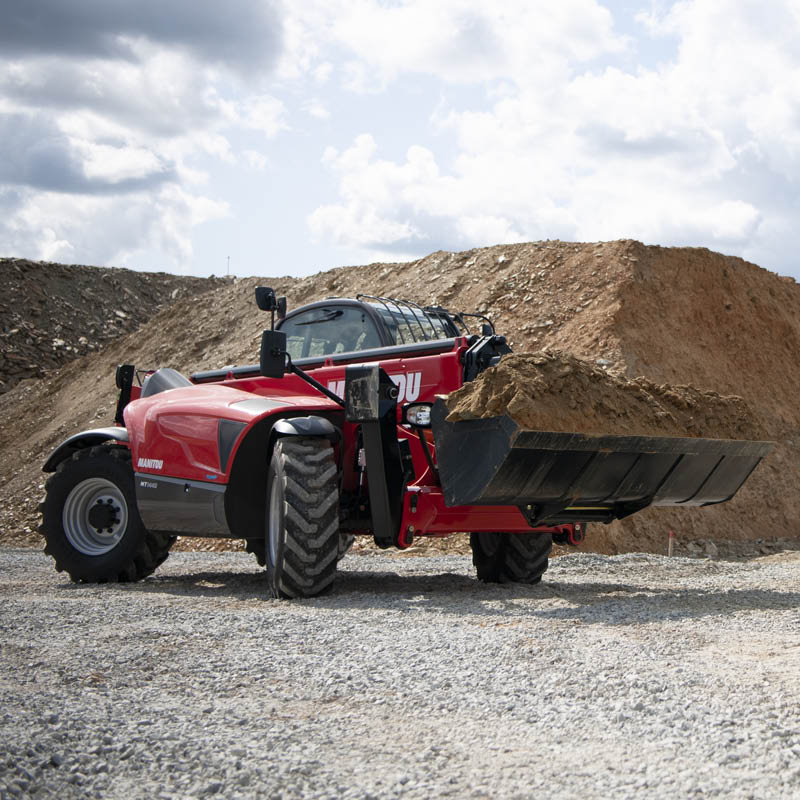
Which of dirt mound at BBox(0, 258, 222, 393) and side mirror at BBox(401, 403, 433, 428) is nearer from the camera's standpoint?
side mirror at BBox(401, 403, 433, 428)

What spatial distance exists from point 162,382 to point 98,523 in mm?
1442

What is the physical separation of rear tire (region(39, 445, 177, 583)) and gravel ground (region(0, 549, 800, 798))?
176 cm

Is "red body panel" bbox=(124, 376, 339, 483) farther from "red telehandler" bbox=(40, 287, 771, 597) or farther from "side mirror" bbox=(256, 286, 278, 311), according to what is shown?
"side mirror" bbox=(256, 286, 278, 311)

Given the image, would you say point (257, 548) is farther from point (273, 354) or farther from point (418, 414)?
point (418, 414)

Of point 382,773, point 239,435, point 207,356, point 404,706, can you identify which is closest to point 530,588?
point 239,435

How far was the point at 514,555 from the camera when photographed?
896 centimetres

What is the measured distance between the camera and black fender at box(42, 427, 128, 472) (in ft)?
31.4

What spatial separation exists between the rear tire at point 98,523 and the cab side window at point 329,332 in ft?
6.18

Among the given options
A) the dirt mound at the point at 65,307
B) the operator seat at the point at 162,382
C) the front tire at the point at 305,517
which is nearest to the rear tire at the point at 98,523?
the operator seat at the point at 162,382

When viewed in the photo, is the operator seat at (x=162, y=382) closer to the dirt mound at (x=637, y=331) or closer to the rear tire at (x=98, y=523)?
the rear tire at (x=98, y=523)

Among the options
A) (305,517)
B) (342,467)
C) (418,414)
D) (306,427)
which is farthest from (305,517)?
(418,414)

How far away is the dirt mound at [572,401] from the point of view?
6633 mm

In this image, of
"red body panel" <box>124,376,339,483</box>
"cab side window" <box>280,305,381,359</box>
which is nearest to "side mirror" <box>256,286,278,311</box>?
"red body panel" <box>124,376,339,483</box>

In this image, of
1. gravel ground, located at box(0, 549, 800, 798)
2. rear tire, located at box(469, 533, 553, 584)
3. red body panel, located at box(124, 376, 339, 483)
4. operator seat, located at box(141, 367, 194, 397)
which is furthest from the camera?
operator seat, located at box(141, 367, 194, 397)
